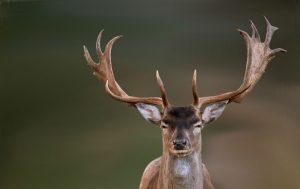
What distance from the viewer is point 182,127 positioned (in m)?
1.94

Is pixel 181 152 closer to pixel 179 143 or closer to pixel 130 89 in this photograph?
pixel 179 143

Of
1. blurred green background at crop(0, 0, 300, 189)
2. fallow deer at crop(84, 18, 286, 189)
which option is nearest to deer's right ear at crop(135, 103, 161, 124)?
fallow deer at crop(84, 18, 286, 189)

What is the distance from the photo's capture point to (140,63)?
3.24 metres

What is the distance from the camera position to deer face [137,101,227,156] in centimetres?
191

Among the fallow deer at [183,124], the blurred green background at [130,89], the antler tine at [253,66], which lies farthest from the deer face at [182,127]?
A: the blurred green background at [130,89]

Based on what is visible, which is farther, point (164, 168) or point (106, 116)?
point (106, 116)

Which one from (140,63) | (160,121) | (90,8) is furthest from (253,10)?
(160,121)

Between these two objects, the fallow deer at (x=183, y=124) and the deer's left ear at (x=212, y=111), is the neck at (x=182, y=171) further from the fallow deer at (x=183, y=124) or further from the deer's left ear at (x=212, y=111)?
the deer's left ear at (x=212, y=111)

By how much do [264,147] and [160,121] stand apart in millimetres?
1045

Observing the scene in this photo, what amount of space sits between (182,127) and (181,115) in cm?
Answer: 5

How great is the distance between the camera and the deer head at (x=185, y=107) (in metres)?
1.93

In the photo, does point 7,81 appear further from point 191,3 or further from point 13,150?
point 191,3

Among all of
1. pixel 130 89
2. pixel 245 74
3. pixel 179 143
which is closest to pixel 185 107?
pixel 179 143

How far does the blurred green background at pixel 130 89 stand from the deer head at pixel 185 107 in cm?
77
